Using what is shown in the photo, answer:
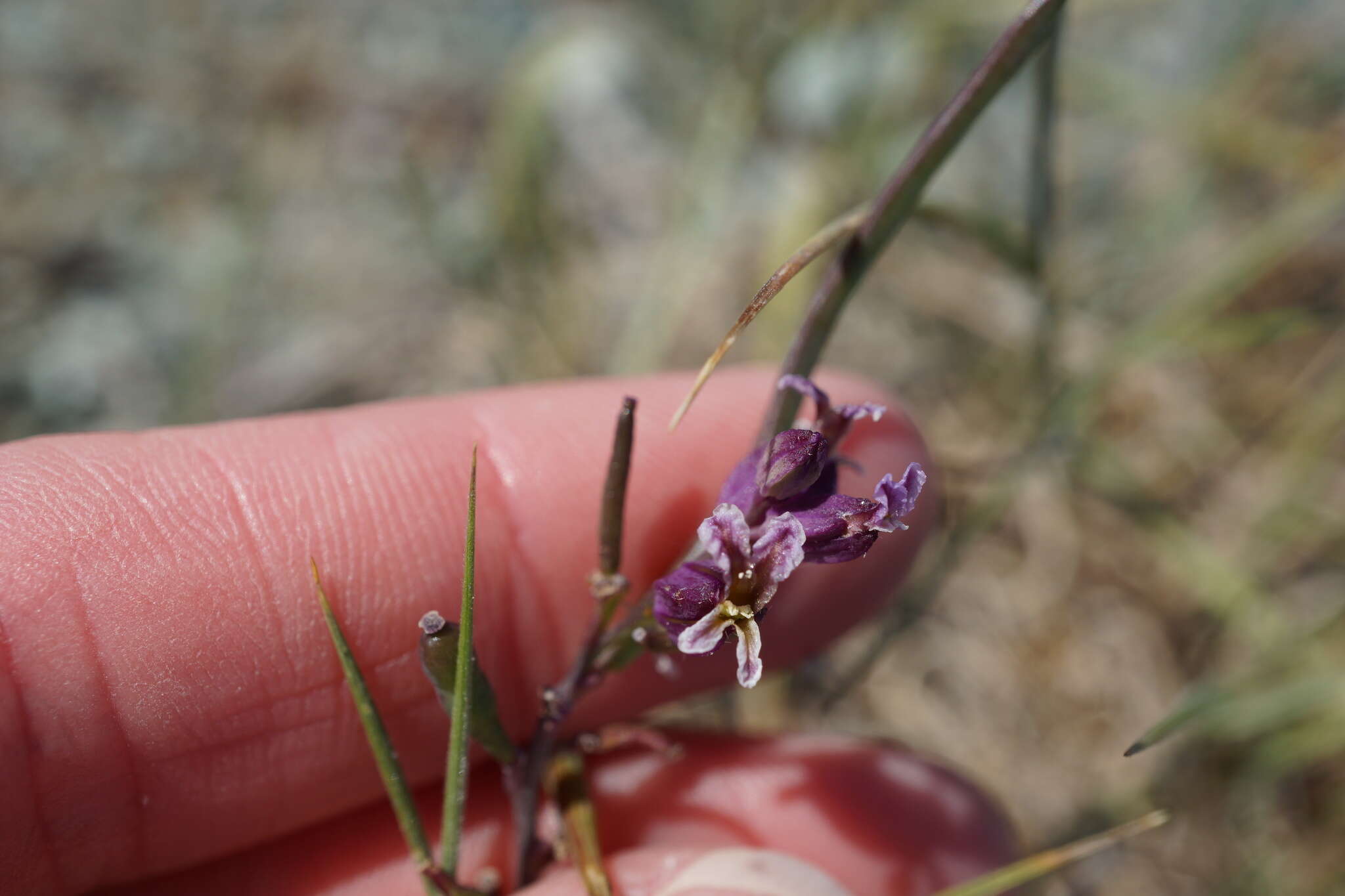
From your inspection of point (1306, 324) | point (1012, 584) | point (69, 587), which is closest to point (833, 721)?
point (1012, 584)

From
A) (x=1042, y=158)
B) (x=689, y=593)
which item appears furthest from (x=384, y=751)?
(x=1042, y=158)

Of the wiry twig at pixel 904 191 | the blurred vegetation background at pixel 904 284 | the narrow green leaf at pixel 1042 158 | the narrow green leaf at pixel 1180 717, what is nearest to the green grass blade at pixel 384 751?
the wiry twig at pixel 904 191

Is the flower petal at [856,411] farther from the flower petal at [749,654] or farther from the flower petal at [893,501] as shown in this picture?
the flower petal at [749,654]

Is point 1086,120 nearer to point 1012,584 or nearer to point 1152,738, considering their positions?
point 1012,584

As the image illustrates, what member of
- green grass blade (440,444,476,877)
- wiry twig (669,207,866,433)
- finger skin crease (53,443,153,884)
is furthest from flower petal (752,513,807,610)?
finger skin crease (53,443,153,884)

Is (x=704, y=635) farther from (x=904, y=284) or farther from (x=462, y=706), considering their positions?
(x=904, y=284)

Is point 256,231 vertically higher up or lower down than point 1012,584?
higher up

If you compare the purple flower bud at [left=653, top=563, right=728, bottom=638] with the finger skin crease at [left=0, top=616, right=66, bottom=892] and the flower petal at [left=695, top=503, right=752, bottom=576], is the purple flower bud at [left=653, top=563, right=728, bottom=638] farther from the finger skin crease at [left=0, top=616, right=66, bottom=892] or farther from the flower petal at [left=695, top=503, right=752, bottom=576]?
the finger skin crease at [left=0, top=616, right=66, bottom=892]
